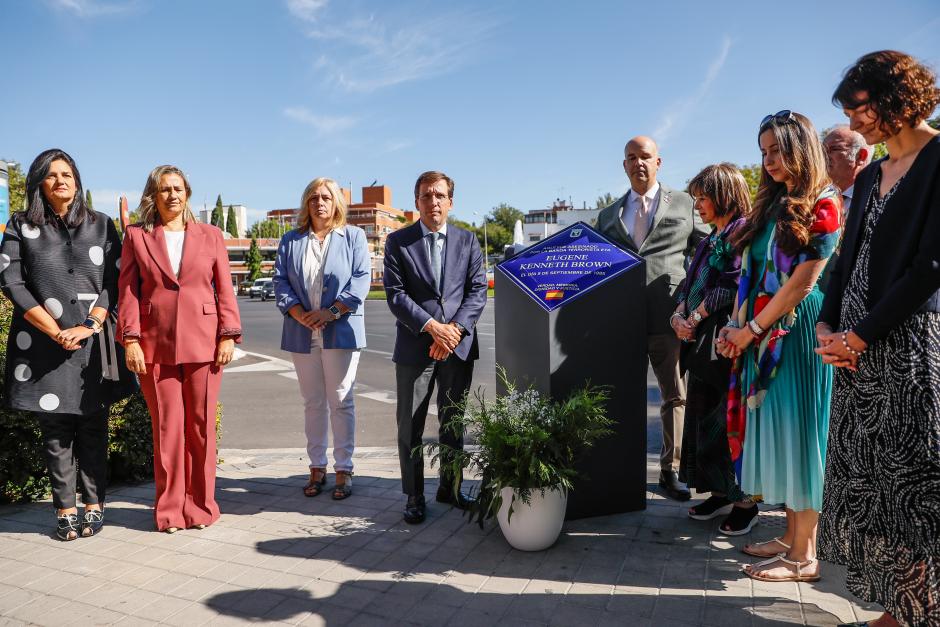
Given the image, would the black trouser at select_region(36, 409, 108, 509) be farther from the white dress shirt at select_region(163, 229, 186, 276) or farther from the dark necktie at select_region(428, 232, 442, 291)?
the dark necktie at select_region(428, 232, 442, 291)

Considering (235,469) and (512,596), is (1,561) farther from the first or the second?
(512,596)

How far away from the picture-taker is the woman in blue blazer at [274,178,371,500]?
14.4 ft

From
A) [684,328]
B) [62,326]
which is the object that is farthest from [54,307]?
[684,328]

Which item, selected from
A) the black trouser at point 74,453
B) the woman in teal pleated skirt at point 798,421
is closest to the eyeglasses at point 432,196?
the woman in teal pleated skirt at point 798,421

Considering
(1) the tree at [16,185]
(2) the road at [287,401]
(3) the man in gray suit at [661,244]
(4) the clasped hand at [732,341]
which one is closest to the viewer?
(4) the clasped hand at [732,341]

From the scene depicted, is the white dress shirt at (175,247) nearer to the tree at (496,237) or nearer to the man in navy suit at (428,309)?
the man in navy suit at (428,309)

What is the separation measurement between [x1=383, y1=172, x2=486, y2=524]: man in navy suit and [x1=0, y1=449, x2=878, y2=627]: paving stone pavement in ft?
1.63

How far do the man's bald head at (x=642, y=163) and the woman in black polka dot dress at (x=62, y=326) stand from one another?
3.49 metres

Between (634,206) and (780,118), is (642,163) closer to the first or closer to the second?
(634,206)

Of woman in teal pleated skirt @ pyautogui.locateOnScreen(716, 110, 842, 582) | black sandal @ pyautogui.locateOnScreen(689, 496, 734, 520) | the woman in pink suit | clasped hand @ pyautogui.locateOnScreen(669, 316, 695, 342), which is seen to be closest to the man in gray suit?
black sandal @ pyautogui.locateOnScreen(689, 496, 734, 520)

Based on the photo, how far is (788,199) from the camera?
296cm

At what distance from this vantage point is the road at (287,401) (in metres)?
6.47

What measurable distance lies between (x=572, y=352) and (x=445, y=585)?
4.85 feet

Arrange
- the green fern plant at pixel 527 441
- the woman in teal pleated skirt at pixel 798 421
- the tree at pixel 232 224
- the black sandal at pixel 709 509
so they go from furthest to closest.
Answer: the tree at pixel 232 224 → the black sandal at pixel 709 509 → the green fern plant at pixel 527 441 → the woman in teal pleated skirt at pixel 798 421
